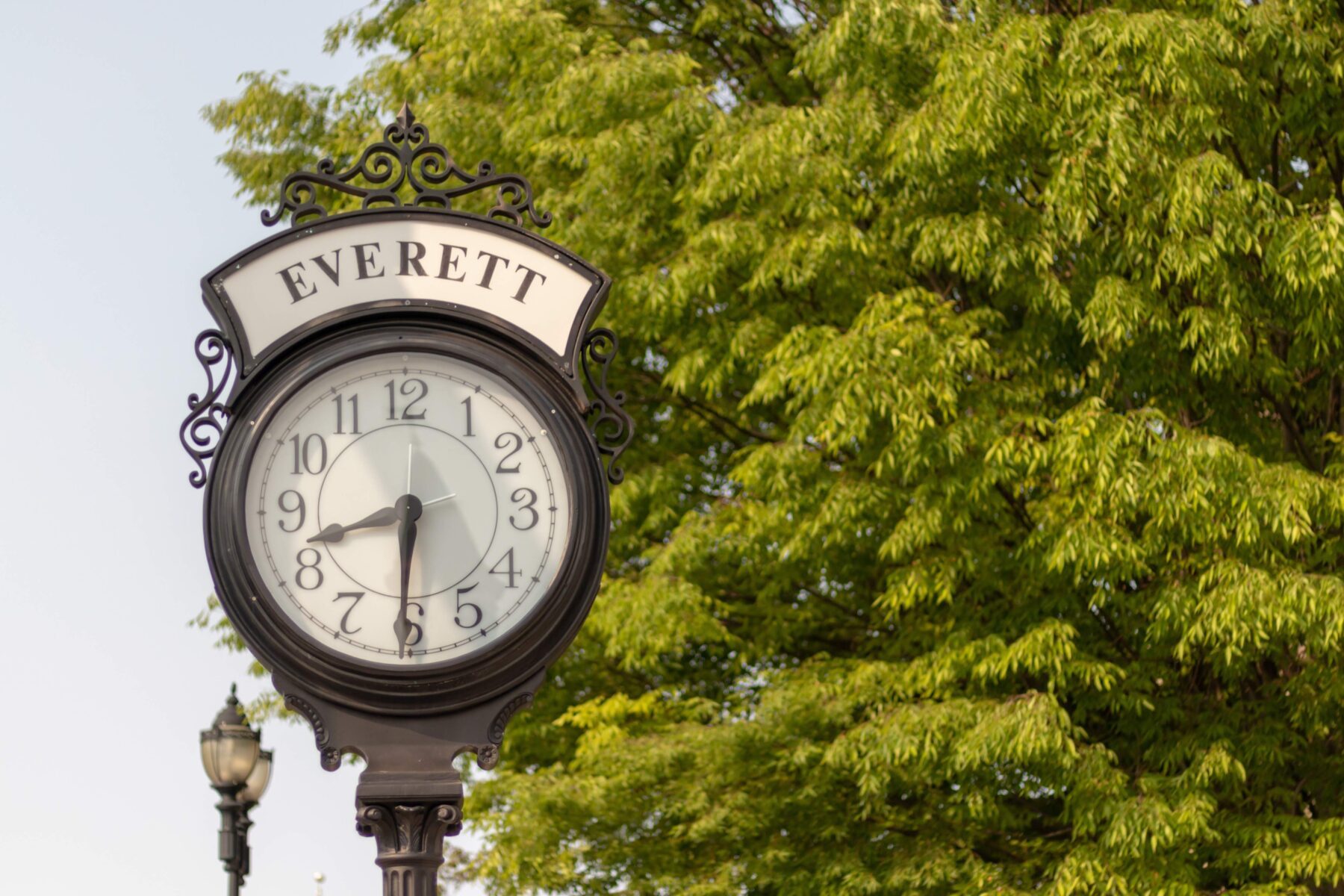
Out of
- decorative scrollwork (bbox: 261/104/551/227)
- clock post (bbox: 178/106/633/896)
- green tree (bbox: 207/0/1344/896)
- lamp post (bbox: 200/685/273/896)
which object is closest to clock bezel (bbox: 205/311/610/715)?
clock post (bbox: 178/106/633/896)

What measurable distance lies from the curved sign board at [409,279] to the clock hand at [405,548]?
35cm

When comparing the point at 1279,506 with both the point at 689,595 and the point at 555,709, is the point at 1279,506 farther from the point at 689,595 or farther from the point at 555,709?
the point at 555,709

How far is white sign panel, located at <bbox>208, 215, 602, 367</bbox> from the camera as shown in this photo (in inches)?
125

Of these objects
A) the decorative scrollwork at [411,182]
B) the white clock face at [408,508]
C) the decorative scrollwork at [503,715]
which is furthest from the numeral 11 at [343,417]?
the decorative scrollwork at [503,715]

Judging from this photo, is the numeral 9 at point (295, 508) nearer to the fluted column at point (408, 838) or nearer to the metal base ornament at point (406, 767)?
the metal base ornament at point (406, 767)

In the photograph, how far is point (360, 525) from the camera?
3064 millimetres

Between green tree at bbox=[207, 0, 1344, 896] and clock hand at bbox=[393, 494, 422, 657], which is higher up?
green tree at bbox=[207, 0, 1344, 896]

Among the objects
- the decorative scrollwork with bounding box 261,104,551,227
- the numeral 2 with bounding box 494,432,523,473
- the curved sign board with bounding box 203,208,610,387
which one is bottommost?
the numeral 2 with bounding box 494,432,523,473

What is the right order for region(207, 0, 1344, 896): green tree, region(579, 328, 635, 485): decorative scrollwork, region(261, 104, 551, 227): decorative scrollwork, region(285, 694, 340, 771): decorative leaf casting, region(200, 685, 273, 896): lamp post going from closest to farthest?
region(285, 694, 340, 771): decorative leaf casting, region(579, 328, 635, 485): decorative scrollwork, region(261, 104, 551, 227): decorative scrollwork, region(207, 0, 1344, 896): green tree, region(200, 685, 273, 896): lamp post

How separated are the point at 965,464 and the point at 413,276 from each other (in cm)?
841

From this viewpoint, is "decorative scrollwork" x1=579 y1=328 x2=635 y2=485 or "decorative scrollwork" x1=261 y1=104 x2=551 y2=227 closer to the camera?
"decorative scrollwork" x1=579 y1=328 x2=635 y2=485

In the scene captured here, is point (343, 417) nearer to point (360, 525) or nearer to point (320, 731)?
point (360, 525)

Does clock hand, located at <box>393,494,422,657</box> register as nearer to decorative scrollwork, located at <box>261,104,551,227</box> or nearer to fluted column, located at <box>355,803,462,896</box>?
fluted column, located at <box>355,803,462,896</box>

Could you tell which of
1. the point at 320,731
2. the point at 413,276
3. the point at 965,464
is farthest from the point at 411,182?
the point at 965,464
